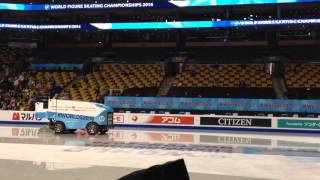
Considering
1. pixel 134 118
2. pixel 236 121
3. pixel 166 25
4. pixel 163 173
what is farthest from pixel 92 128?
pixel 163 173

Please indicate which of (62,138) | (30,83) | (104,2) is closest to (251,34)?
(104,2)

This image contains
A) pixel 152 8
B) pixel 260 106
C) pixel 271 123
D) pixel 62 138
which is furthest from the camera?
pixel 152 8

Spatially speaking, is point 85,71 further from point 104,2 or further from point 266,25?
point 266,25

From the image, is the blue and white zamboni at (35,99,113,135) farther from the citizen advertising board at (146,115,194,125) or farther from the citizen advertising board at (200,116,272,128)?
the citizen advertising board at (200,116,272,128)

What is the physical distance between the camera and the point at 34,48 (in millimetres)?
41281

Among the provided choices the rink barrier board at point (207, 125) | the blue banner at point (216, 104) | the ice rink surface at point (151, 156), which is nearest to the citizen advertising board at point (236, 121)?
the rink barrier board at point (207, 125)

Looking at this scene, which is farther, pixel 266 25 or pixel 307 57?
pixel 307 57

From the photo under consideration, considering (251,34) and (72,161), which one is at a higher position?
(251,34)

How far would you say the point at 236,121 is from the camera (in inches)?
964

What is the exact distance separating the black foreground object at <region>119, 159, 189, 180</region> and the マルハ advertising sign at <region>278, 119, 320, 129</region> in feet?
76.8

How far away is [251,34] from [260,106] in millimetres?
12413

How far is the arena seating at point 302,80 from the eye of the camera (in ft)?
94.3

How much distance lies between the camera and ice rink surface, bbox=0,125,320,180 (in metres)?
10.6

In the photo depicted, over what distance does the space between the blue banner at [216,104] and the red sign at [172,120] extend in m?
2.00
